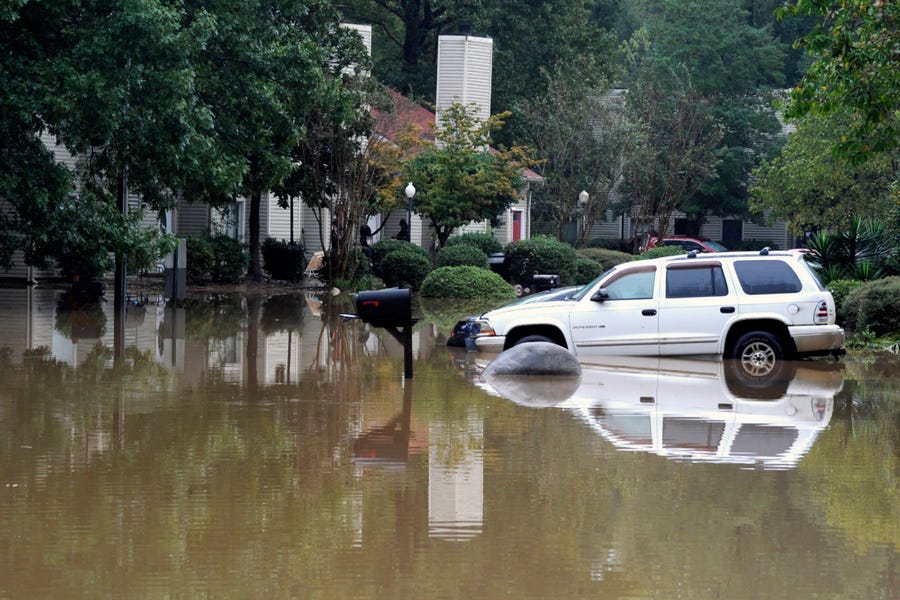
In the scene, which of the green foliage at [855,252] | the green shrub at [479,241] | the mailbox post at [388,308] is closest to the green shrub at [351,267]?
the green shrub at [479,241]

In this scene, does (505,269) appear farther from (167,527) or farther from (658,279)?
(167,527)

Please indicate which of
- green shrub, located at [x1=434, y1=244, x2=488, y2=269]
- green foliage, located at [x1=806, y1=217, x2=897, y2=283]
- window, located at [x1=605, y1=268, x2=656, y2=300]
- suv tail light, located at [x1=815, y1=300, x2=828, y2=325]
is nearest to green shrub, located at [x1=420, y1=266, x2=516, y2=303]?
green shrub, located at [x1=434, y1=244, x2=488, y2=269]

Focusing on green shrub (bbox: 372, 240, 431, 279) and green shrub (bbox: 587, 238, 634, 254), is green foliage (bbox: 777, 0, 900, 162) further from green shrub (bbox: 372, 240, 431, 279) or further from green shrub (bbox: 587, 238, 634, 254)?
green shrub (bbox: 587, 238, 634, 254)

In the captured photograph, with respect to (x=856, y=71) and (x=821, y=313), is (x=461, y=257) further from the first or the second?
(x=856, y=71)

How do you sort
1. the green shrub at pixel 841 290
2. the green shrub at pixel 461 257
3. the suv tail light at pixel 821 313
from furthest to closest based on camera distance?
the green shrub at pixel 461 257
the green shrub at pixel 841 290
the suv tail light at pixel 821 313

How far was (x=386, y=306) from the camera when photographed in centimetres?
1541

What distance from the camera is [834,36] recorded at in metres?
16.5

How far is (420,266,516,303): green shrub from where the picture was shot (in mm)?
32875

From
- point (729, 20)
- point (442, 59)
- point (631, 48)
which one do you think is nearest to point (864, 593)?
point (442, 59)

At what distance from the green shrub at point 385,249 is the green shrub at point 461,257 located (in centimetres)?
76

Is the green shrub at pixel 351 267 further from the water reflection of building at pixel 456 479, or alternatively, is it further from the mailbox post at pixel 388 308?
the water reflection of building at pixel 456 479

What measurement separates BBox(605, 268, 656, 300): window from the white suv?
14mm

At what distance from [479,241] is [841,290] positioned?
19.5 metres

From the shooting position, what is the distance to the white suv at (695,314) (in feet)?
57.3
